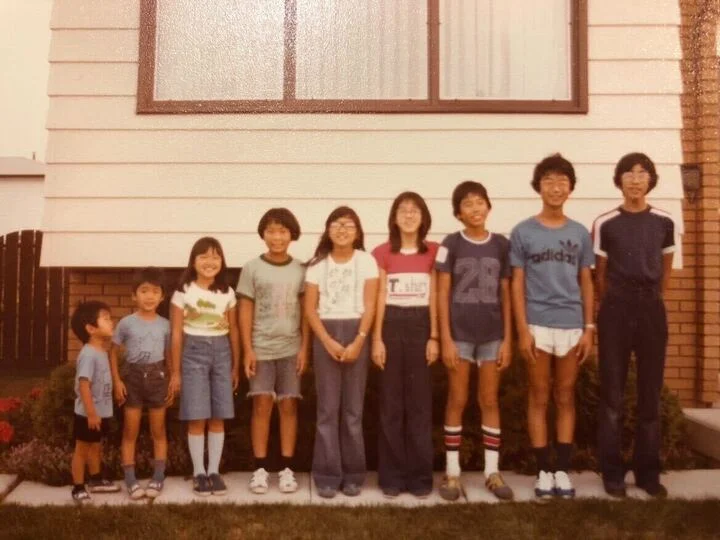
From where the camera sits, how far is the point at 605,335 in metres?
4.45

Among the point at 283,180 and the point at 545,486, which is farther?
the point at 283,180

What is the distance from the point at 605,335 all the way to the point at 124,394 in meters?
2.78

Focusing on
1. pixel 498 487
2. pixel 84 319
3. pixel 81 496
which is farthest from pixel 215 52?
pixel 498 487

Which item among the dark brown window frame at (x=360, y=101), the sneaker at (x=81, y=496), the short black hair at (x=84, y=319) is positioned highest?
the dark brown window frame at (x=360, y=101)

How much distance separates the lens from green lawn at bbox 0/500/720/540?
376 cm

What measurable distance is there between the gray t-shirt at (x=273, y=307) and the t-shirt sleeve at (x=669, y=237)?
2113 millimetres

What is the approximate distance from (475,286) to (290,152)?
2.02 metres

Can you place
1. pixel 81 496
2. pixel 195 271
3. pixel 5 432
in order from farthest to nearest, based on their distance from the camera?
pixel 5 432 → pixel 195 271 → pixel 81 496

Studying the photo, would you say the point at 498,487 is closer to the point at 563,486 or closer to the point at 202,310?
the point at 563,486

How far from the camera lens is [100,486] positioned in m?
4.43

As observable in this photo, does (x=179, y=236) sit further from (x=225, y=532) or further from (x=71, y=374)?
(x=225, y=532)

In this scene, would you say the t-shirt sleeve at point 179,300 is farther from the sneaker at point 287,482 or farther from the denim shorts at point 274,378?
the sneaker at point 287,482

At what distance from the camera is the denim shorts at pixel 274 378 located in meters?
4.52

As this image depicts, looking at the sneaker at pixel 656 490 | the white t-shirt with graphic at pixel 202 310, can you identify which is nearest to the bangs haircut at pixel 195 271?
the white t-shirt with graphic at pixel 202 310
